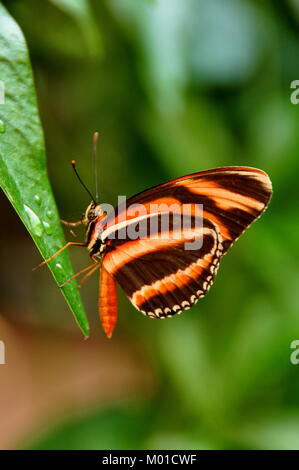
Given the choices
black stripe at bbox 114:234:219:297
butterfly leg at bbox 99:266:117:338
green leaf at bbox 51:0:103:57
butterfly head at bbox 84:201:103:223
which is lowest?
butterfly leg at bbox 99:266:117:338

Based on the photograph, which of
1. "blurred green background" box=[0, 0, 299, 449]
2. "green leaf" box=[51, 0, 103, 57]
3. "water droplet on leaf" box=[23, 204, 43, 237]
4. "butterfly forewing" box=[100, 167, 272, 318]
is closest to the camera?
"water droplet on leaf" box=[23, 204, 43, 237]

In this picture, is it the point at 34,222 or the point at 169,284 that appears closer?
the point at 34,222

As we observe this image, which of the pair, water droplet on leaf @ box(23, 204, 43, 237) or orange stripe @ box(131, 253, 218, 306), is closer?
water droplet on leaf @ box(23, 204, 43, 237)

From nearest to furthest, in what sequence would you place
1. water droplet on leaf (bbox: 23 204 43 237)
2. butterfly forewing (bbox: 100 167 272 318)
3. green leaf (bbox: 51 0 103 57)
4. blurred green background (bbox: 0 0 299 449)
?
1. water droplet on leaf (bbox: 23 204 43 237)
2. green leaf (bbox: 51 0 103 57)
3. butterfly forewing (bbox: 100 167 272 318)
4. blurred green background (bbox: 0 0 299 449)

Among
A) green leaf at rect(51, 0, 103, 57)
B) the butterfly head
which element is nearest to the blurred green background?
green leaf at rect(51, 0, 103, 57)

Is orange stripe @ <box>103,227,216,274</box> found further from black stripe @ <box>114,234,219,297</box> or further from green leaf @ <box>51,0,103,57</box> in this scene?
green leaf @ <box>51,0,103,57</box>

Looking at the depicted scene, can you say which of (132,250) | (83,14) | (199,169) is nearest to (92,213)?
(132,250)

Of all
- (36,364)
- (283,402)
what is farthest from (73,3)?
(36,364)

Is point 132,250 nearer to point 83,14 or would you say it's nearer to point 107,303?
point 107,303
